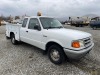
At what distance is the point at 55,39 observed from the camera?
187 inches

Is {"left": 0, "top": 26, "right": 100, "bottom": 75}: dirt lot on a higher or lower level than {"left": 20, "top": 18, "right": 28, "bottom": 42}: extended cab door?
lower

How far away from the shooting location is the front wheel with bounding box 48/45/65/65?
469 centimetres

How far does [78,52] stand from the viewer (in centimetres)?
428

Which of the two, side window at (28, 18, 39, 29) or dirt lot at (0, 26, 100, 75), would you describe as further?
side window at (28, 18, 39, 29)

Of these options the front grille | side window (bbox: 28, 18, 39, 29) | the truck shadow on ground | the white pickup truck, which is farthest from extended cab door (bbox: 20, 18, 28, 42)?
the front grille

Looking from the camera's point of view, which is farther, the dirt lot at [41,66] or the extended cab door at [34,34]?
the extended cab door at [34,34]

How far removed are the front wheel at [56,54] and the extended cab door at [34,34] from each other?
2.68 ft

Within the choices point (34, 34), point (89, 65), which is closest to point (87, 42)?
point (89, 65)

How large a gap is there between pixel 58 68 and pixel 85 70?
1.01 meters

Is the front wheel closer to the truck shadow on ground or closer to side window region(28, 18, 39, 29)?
the truck shadow on ground

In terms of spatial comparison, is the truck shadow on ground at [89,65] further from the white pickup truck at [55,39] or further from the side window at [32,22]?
the side window at [32,22]

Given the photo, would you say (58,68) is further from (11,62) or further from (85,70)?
(11,62)

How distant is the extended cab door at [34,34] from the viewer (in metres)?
5.57

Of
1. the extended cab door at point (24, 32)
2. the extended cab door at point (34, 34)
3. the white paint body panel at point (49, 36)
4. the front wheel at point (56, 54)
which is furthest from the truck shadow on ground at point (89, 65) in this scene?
the extended cab door at point (24, 32)
